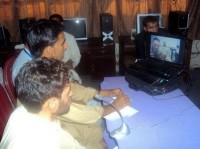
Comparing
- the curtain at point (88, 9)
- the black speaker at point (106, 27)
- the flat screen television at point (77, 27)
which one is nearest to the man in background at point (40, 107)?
the black speaker at point (106, 27)

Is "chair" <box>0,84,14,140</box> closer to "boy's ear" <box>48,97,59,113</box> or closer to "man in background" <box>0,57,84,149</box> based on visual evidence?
"man in background" <box>0,57,84,149</box>

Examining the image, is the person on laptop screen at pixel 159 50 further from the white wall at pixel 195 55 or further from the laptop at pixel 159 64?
the white wall at pixel 195 55

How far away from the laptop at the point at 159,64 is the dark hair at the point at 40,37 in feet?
2.44

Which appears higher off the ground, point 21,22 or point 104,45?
point 21,22

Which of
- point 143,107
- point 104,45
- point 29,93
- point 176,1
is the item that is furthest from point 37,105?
point 176,1

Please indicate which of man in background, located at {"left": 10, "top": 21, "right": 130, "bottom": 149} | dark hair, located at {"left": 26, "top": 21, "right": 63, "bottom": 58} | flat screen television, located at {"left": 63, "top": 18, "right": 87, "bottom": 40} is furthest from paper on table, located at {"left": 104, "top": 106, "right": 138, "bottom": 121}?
flat screen television, located at {"left": 63, "top": 18, "right": 87, "bottom": 40}

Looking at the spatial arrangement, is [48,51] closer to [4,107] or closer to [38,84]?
[4,107]

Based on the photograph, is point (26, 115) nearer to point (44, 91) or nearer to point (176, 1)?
point (44, 91)

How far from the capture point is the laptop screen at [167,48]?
2.08 m

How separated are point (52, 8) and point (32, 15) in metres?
0.39

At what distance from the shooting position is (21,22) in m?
4.22

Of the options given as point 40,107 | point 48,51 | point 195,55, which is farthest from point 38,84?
point 195,55

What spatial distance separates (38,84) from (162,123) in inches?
35.5

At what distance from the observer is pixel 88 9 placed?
4512 mm
